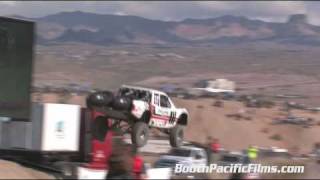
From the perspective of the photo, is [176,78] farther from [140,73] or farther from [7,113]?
[7,113]

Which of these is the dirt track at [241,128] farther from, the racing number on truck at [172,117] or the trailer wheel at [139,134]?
the trailer wheel at [139,134]

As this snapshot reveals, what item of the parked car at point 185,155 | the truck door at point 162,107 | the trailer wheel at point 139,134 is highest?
the truck door at point 162,107

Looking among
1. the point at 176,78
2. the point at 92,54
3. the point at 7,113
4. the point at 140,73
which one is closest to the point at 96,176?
the point at 7,113

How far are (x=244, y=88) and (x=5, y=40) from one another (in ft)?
328

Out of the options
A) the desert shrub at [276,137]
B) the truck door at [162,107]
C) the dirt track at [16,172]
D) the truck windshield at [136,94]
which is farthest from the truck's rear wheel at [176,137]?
the desert shrub at [276,137]

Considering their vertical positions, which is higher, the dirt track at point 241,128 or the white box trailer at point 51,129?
the white box trailer at point 51,129

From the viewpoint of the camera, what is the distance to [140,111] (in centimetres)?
1977

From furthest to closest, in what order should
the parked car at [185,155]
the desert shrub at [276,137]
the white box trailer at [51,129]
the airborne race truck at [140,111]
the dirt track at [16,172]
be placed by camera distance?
the desert shrub at [276,137]
the parked car at [185,155]
the white box trailer at [51,129]
the airborne race truck at [140,111]
the dirt track at [16,172]

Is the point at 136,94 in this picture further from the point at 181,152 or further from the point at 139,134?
the point at 181,152

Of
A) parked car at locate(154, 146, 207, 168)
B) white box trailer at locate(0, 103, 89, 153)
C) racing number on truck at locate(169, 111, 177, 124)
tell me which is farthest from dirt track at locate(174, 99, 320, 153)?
white box trailer at locate(0, 103, 89, 153)

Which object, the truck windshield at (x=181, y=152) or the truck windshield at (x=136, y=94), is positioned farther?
the truck windshield at (x=181, y=152)

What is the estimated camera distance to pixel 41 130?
59.0ft

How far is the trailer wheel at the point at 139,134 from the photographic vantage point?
19.2m

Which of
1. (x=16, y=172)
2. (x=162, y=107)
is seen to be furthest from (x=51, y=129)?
(x=162, y=107)
